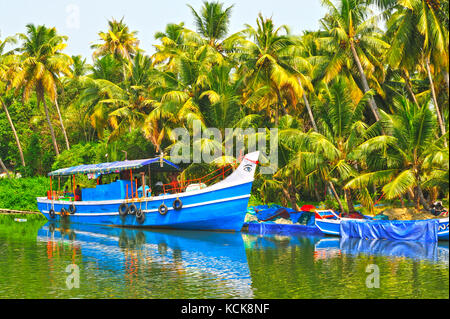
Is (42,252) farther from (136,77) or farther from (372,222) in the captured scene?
(136,77)

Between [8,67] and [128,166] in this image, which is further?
[8,67]

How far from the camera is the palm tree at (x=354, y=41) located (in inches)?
1115

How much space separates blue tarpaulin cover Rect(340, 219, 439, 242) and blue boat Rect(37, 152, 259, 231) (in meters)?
5.28

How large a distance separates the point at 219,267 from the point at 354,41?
55.9 ft

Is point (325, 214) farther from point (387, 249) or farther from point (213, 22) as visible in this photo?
point (213, 22)

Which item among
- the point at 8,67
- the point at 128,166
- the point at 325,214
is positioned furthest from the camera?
the point at 8,67

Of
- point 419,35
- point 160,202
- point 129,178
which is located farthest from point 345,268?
point 129,178

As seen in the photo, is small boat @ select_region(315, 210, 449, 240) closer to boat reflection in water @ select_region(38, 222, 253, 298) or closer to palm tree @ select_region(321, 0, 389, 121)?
boat reflection in water @ select_region(38, 222, 253, 298)

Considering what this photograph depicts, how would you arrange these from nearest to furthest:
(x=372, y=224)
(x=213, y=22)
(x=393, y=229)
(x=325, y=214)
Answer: (x=393, y=229) < (x=372, y=224) < (x=325, y=214) < (x=213, y=22)

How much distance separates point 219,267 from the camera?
56.6 ft

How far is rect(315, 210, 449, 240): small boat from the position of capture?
21.1 metres

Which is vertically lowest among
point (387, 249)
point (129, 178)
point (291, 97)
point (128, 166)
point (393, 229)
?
point (387, 249)

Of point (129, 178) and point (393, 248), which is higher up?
A: point (129, 178)
